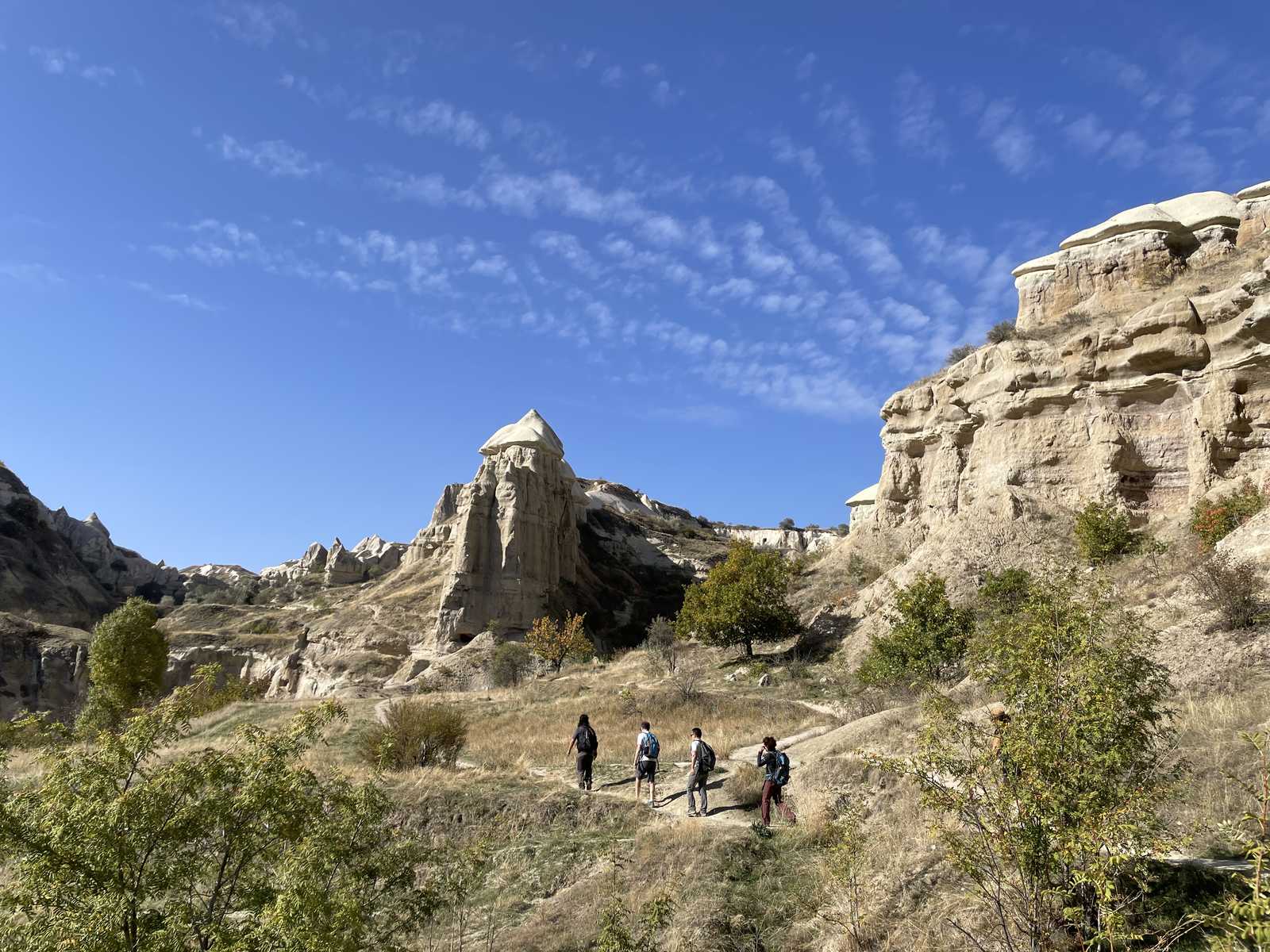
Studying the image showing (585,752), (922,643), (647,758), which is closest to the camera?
(647,758)

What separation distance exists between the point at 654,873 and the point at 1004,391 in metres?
23.5

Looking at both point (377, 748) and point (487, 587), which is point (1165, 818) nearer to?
point (377, 748)

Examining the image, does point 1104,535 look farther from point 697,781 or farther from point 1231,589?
point 697,781

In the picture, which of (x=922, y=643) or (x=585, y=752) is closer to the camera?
(x=585, y=752)

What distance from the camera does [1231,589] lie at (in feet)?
42.3

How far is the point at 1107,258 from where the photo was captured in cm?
2912

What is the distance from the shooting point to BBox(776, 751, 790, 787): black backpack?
452 inches

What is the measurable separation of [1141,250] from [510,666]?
2927 centimetres

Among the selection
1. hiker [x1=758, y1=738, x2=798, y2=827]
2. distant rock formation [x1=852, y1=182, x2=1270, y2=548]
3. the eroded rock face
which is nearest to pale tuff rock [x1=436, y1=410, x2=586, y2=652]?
distant rock formation [x1=852, y1=182, x2=1270, y2=548]

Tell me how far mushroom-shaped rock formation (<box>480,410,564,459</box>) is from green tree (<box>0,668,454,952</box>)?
41.2 meters

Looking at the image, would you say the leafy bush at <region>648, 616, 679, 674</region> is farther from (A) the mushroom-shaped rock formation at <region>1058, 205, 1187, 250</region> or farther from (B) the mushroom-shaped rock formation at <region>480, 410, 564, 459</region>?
(A) the mushroom-shaped rock formation at <region>1058, 205, 1187, 250</region>

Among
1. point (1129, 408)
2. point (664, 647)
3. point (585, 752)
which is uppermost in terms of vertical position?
point (1129, 408)

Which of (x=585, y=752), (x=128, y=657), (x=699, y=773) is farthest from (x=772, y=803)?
(x=128, y=657)

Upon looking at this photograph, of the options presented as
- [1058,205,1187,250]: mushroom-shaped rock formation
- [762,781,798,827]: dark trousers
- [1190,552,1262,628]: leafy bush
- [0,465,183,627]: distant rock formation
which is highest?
[1058,205,1187,250]: mushroom-shaped rock formation
